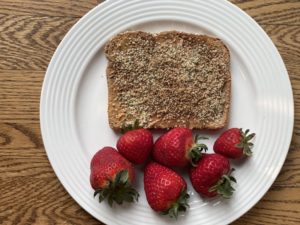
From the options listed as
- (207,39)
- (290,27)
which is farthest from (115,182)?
(290,27)

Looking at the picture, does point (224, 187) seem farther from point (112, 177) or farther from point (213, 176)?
point (112, 177)

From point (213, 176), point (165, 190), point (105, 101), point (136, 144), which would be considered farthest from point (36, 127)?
point (213, 176)

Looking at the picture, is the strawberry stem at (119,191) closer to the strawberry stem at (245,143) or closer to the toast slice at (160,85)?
the toast slice at (160,85)

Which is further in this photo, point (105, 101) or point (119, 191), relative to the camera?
point (105, 101)

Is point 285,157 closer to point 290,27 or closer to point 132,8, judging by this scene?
point 290,27

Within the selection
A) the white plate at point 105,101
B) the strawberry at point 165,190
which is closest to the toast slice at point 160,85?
the white plate at point 105,101

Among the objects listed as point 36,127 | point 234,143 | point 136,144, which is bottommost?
point 36,127

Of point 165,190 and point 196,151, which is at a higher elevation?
point 196,151
